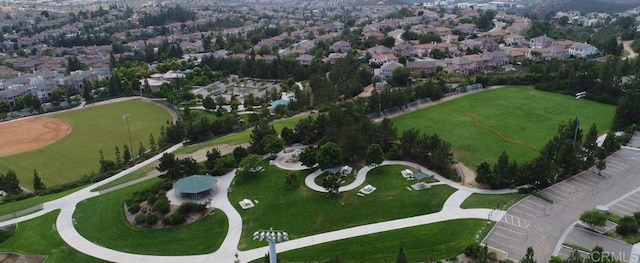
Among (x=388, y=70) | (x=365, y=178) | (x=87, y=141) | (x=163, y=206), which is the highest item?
(x=163, y=206)

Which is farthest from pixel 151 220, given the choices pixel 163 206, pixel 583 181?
pixel 583 181

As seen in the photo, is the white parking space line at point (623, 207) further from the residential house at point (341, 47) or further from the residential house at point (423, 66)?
the residential house at point (341, 47)

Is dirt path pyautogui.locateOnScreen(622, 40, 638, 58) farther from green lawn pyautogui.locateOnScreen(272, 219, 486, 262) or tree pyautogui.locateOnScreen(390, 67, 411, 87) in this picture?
green lawn pyautogui.locateOnScreen(272, 219, 486, 262)

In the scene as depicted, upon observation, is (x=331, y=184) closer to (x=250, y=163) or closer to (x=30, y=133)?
(x=250, y=163)

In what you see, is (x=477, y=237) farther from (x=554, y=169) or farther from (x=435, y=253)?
(x=554, y=169)

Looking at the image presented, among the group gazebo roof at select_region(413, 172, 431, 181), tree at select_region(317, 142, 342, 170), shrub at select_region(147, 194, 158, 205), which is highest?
tree at select_region(317, 142, 342, 170)

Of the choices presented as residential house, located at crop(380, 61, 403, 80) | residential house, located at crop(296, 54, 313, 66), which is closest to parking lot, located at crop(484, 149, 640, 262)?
residential house, located at crop(380, 61, 403, 80)
